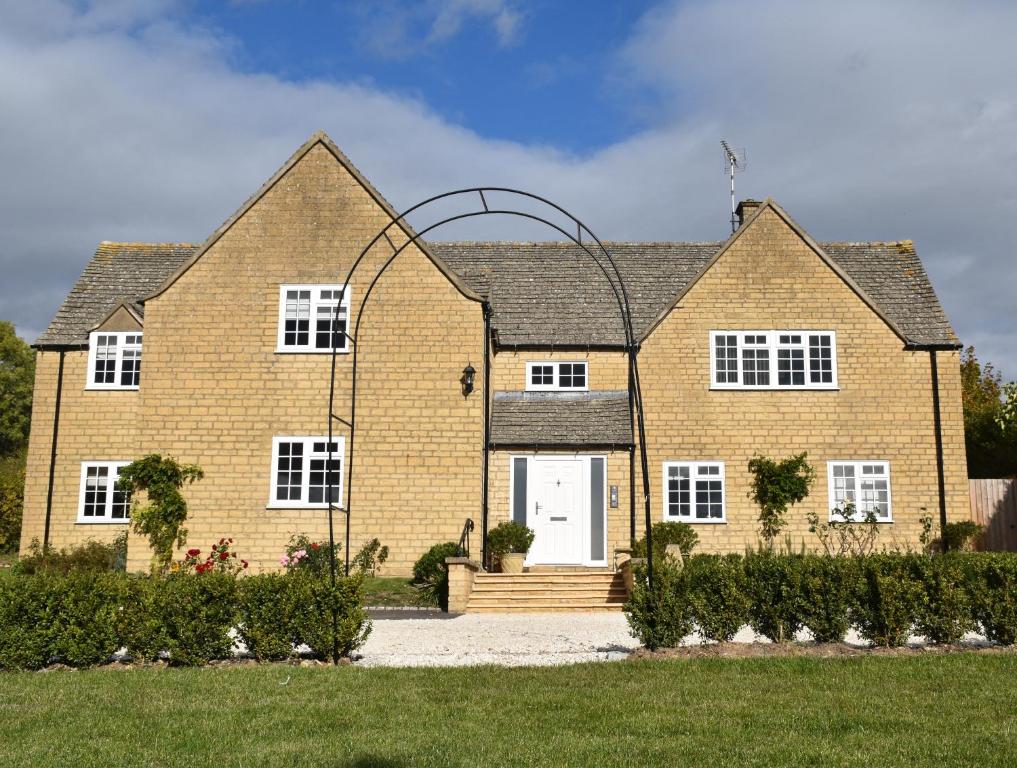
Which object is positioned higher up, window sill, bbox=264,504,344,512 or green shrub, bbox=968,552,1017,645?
window sill, bbox=264,504,344,512

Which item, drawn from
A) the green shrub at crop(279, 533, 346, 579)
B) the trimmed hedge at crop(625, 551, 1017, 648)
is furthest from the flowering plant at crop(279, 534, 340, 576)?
the trimmed hedge at crop(625, 551, 1017, 648)

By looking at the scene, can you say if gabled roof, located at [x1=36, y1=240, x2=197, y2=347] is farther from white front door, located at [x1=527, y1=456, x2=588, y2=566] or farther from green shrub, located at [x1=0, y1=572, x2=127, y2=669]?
green shrub, located at [x1=0, y1=572, x2=127, y2=669]

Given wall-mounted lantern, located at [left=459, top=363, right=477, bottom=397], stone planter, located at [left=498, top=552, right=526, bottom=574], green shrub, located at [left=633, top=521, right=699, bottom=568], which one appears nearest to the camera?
stone planter, located at [left=498, top=552, right=526, bottom=574]

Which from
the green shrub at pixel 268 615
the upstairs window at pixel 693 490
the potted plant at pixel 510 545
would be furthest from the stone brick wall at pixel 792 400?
the green shrub at pixel 268 615

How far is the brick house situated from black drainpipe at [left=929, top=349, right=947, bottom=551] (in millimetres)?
67

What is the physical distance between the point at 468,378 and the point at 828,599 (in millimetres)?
11084

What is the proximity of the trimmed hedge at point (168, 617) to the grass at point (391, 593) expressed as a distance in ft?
19.6

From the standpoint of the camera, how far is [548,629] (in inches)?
619

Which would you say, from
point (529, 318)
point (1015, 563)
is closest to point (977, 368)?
point (529, 318)

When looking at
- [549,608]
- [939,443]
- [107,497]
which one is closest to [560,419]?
[549,608]

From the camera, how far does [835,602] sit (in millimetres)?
12344

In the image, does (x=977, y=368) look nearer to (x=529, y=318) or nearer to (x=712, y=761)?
(x=529, y=318)

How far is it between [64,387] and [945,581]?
2216 cm

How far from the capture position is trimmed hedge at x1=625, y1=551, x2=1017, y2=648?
12320 millimetres
